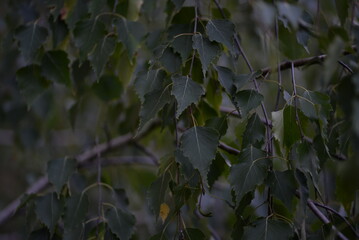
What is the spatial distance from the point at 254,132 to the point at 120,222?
0.32 m

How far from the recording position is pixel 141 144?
66.4 inches

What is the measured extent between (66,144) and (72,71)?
1387 mm

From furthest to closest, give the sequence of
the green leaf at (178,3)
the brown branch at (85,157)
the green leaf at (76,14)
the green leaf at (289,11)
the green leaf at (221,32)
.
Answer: the brown branch at (85,157), the green leaf at (76,14), the green leaf at (178,3), the green leaf at (221,32), the green leaf at (289,11)

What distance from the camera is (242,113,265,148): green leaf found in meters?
0.80

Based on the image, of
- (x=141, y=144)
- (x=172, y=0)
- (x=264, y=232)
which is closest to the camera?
(x=264, y=232)

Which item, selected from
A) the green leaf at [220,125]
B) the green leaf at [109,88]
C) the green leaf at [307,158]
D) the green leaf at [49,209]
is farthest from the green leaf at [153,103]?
the green leaf at [109,88]

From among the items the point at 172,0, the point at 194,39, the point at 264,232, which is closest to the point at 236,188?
the point at 264,232

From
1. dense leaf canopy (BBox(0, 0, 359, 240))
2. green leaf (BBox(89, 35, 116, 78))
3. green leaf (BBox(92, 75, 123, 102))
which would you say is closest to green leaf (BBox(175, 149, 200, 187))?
dense leaf canopy (BBox(0, 0, 359, 240))

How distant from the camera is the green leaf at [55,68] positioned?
1096 millimetres

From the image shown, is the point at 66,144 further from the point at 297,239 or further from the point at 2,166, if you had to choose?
the point at 297,239

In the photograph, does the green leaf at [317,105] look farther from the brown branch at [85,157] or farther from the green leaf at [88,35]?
the brown branch at [85,157]

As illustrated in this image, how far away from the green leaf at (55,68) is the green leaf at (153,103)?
0.37m

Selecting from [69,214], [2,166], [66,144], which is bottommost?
[2,166]

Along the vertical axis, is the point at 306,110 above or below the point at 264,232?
above
